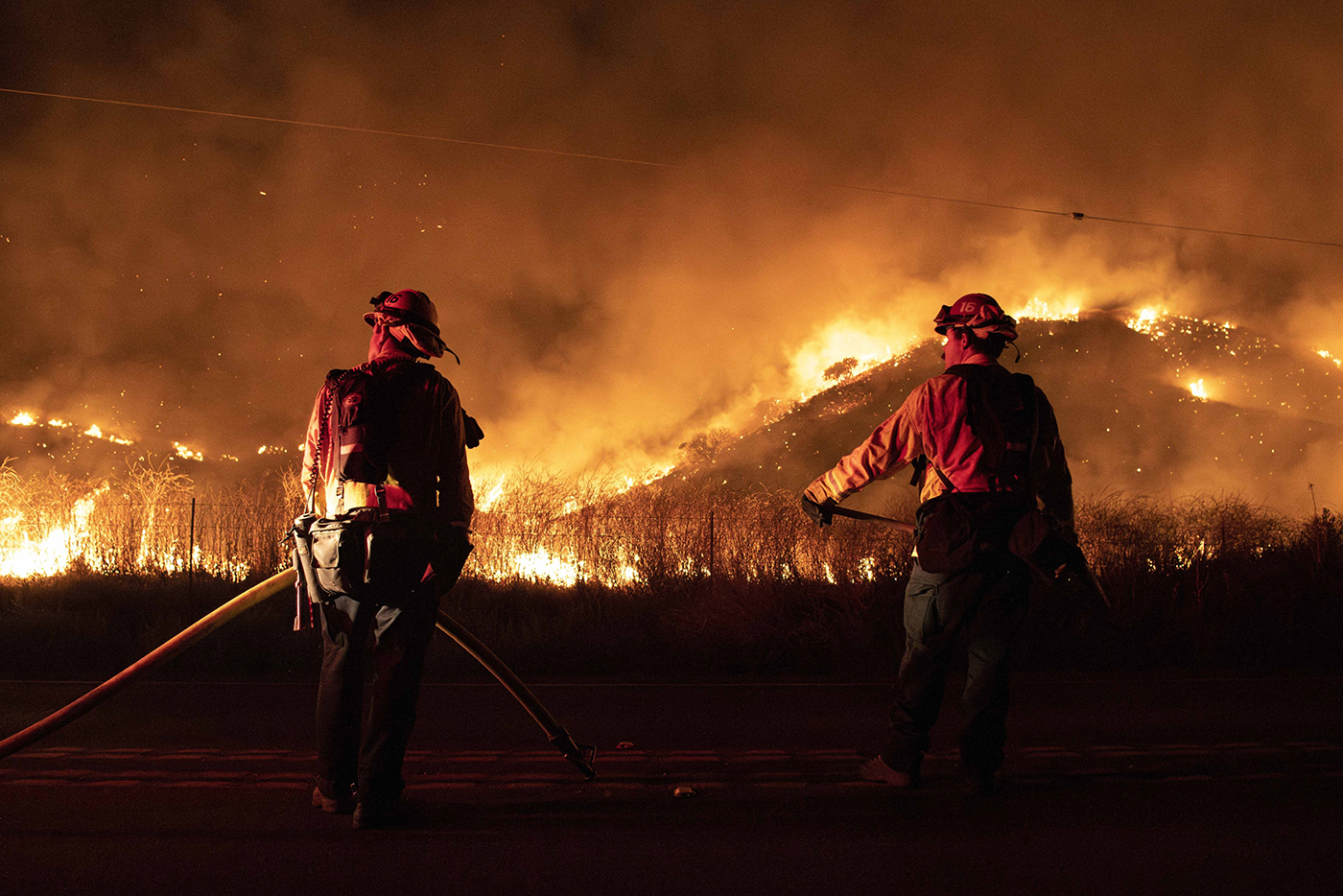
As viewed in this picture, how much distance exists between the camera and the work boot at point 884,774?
3.77m

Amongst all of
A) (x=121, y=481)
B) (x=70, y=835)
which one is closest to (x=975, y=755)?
(x=70, y=835)

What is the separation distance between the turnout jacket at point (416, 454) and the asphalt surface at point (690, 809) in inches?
48.6

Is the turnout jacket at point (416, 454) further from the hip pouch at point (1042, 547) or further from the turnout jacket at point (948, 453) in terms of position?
the hip pouch at point (1042, 547)

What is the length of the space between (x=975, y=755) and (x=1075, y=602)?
5601mm

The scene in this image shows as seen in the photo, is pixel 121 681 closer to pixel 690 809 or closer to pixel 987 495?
pixel 690 809

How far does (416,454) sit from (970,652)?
254 centimetres

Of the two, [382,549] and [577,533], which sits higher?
[577,533]

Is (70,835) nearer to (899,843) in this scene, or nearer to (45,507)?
(899,843)

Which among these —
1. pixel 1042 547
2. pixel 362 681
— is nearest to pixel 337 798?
pixel 362 681

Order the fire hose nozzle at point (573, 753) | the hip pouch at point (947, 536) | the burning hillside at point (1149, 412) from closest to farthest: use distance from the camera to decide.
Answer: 1. the hip pouch at point (947, 536)
2. the fire hose nozzle at point (573, 753)
3. the burning hillside at point (1149, 412)

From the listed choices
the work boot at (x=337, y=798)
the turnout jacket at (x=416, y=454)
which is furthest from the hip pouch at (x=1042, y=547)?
the work boot at (x=337, y=798)

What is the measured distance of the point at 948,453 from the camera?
378cm

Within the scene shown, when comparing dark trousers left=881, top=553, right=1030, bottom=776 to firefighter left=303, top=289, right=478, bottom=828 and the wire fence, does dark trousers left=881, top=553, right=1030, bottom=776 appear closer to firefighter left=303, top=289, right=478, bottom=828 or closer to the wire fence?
firefighter left=303, top=289, right=478, bottom=828

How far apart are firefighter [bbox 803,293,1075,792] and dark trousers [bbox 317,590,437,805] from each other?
196cm
